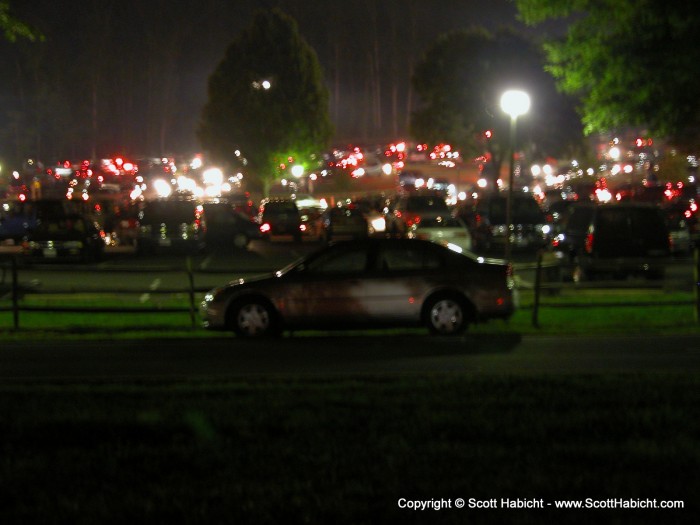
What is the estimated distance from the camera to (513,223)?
34469 millimetres

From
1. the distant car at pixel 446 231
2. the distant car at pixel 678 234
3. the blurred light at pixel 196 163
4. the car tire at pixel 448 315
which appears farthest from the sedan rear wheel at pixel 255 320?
the blurred light at pixel 196 163

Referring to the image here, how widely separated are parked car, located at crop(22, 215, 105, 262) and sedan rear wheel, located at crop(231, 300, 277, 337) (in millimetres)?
17288

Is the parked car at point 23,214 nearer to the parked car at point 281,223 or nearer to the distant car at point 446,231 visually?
the parked car at point 281,223

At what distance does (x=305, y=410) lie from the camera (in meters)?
8.50

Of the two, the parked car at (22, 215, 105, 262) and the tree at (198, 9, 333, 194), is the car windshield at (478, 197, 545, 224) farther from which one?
the tree at (198, 9, 333, 194)

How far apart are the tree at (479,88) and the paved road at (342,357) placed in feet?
136

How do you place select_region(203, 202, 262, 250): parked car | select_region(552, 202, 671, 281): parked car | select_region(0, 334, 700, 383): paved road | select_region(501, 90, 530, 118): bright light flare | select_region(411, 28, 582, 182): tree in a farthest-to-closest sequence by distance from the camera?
select_region(411, 28, 582, 182): tree, select_region(203, 202, 262, 250): parked car, select_region(552, 202, 671, 281): parked car, select_region(501, 90, 530, 118): bright light flare, select_region(0, 334, 700, 383): paved road

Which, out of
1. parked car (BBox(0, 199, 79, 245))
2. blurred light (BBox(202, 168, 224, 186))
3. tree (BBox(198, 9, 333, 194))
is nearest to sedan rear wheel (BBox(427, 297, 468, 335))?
parked car (BBox(0, 199, 79, 245))

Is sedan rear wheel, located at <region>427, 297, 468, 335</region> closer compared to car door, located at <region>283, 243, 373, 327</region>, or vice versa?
sedan rear wheel, located at <region>427, 297, 468, 335</region>

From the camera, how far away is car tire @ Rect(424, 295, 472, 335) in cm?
1548

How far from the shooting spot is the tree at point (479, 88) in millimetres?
57375

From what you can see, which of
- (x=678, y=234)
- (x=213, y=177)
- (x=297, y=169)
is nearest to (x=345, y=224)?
(x=678, y=234)

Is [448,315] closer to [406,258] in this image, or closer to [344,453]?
[406,258]

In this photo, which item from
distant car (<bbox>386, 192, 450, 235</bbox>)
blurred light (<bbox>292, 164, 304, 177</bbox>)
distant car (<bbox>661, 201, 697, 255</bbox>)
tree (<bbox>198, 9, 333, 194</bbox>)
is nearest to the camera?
distant car (<bbox>661, 201, 697, 255</bbox>)
